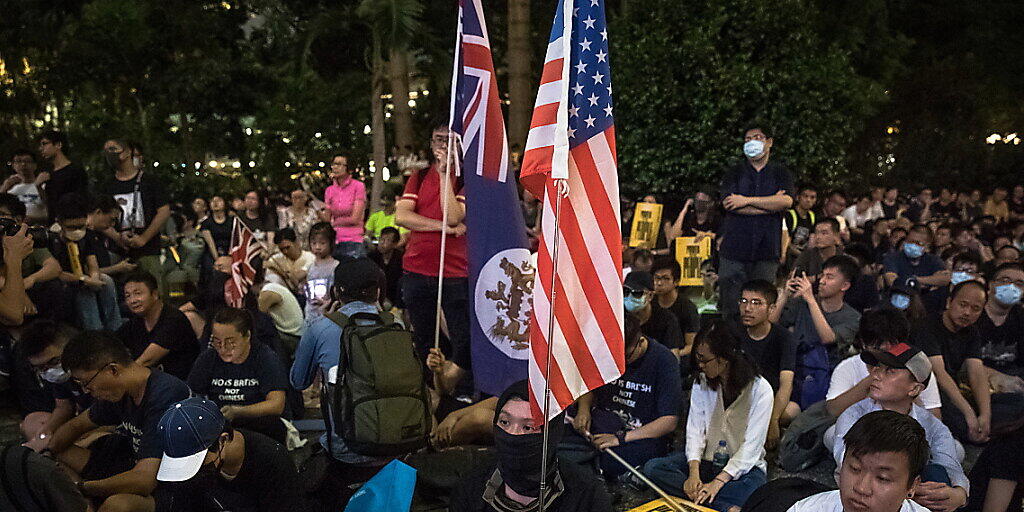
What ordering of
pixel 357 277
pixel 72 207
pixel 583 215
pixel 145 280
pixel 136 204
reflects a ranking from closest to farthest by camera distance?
pixel 583 215, pixel 357 277, pixel 145 280, pixel 72 207, pixel 136 204

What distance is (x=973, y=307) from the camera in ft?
22.4

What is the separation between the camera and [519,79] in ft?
55.7

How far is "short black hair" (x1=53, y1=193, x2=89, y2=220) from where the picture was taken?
8055 mm

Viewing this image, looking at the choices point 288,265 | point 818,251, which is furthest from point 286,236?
point 818,251

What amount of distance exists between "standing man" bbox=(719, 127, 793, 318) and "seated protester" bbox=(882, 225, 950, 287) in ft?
9.78

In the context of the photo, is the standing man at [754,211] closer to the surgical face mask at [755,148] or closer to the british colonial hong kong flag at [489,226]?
the surgical face mask at [755,148]

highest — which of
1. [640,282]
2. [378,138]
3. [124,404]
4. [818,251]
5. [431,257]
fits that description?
[378,138]

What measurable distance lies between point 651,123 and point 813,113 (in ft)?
7.13

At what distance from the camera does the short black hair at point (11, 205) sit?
25.0 feet

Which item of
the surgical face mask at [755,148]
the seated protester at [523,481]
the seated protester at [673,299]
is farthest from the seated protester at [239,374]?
the surgical face mask at [755,148]

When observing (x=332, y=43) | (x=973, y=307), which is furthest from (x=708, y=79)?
(x=332, y=43)

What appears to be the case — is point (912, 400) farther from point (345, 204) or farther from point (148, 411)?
point (345, 204)

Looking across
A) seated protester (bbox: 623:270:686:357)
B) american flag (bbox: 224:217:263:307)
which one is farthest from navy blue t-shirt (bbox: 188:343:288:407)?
seated protester (bbox: 623:270:686:357)

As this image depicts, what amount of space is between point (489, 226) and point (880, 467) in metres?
2.66
